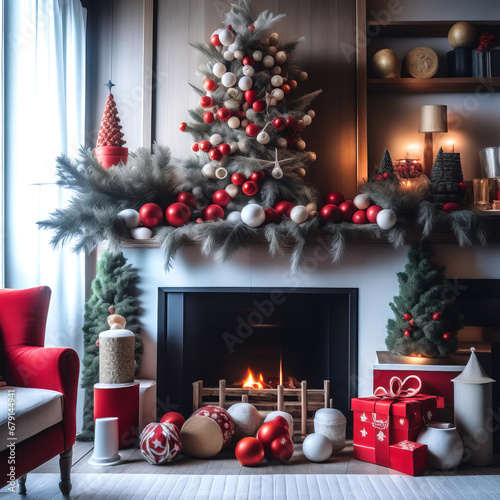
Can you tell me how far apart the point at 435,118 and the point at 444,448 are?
1.67m

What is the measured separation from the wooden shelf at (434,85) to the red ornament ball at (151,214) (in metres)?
1.34

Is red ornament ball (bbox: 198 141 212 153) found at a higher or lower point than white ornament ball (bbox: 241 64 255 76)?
lower

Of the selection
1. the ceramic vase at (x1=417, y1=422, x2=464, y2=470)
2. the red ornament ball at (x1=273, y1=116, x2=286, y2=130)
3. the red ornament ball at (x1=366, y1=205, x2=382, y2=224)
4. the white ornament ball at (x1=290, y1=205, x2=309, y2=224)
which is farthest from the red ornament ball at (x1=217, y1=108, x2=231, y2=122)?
the ceramic vase at (x1=417, y1=422, x2=464, y2=470)

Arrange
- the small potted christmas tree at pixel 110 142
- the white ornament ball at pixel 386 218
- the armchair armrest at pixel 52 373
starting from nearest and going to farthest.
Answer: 1. the armchair armrest at pixel 52 373
2. the white ornament ball at pixel 386 218
3. the small potted christmas tree at pixel 110 142

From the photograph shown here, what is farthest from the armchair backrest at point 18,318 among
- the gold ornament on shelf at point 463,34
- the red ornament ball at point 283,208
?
the gold ornament on shelf at point 463,34

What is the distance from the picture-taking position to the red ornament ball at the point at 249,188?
2.76m

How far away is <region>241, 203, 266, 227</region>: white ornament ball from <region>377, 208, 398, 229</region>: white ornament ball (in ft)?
1.78

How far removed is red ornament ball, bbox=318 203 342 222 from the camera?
2.78m

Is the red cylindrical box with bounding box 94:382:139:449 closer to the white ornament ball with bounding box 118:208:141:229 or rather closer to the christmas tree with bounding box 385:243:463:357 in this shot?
the white ornament ball with bounding box 118:208:141:229

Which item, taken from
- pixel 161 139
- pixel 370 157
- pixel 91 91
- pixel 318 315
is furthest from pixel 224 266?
pixel 91 91

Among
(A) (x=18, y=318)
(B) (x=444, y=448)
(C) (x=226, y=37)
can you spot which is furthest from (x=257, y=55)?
(B) (x=444, y=448)

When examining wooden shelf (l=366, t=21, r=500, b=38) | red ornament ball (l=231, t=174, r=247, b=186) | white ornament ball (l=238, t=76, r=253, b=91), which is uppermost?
wooden shelf (l=366, t=21, r=500, b=38)

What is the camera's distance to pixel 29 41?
2748 mm

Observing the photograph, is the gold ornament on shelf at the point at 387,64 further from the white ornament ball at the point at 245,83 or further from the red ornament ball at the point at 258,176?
the red ornament ball at the point at 258,176
